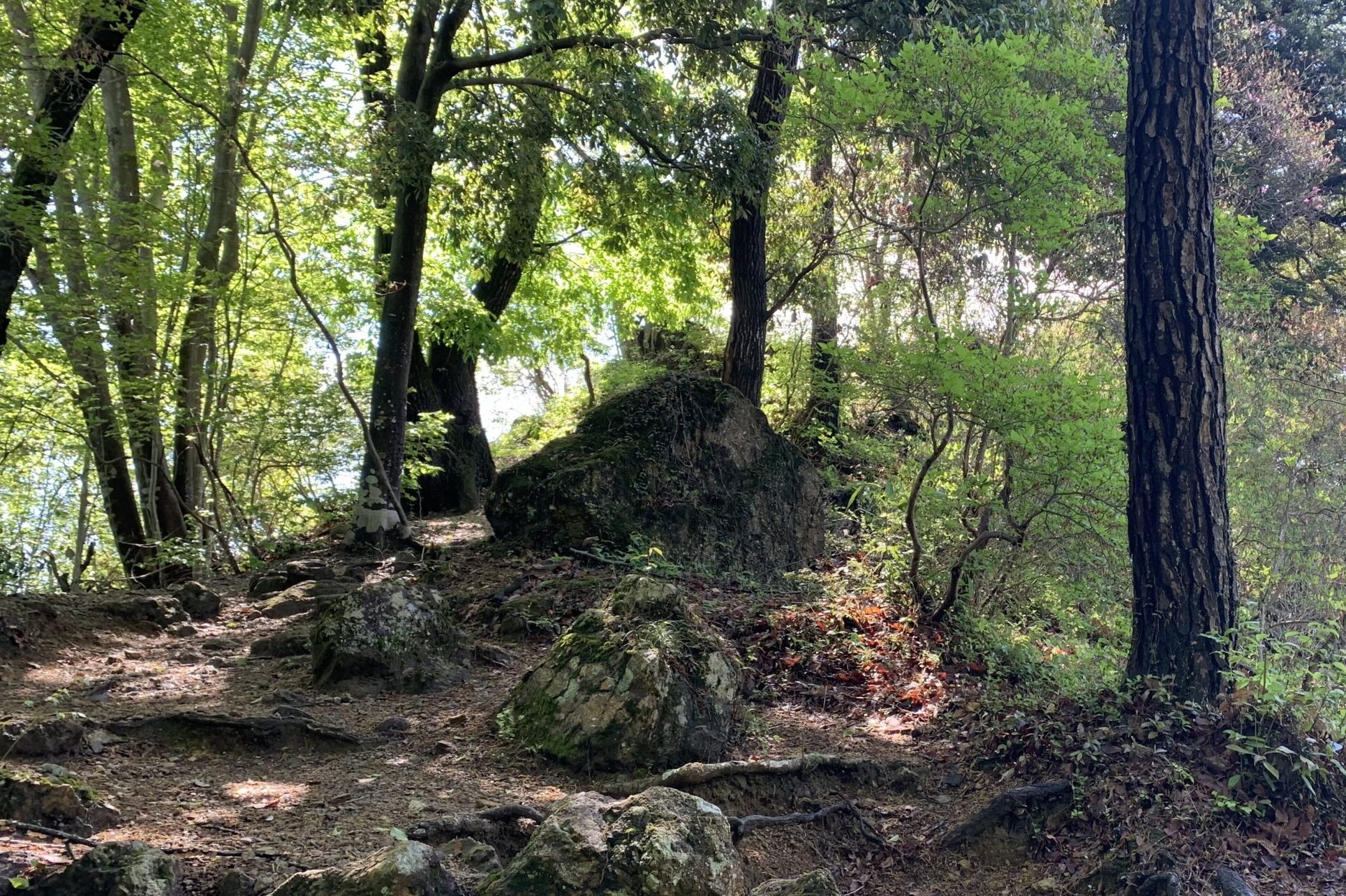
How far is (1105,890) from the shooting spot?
130 inches

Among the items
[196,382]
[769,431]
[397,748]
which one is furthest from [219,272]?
[397,748]

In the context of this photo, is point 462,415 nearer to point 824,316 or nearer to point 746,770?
point 824,316

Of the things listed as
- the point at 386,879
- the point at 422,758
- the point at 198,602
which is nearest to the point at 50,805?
the point at 386,879

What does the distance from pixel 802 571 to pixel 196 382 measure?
696 cm

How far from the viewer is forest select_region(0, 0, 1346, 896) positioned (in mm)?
3570

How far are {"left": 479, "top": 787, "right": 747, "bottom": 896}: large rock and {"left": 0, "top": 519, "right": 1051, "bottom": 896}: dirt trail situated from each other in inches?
29.3

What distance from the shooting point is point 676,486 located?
25.3 feet

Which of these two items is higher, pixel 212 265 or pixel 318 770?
pixel 212 265

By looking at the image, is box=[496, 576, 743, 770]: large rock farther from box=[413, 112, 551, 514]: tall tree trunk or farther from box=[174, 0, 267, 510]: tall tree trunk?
box=[413, 112, 551, 514]: tall tree trunk

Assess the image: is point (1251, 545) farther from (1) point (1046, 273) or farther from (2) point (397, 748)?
(2) point (397, 748)

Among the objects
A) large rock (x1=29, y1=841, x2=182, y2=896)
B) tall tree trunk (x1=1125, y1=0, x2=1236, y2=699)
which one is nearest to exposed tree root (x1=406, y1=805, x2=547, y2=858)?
large rock (x1=29, y1=841, x2=182, y2=896)

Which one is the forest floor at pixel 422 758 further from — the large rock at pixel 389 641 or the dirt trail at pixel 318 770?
the large rock at pixel 389 641

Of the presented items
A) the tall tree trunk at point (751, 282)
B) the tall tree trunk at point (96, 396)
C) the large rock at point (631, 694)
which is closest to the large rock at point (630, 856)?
the large rock at point (631, 694)

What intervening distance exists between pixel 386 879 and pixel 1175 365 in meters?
4.25
